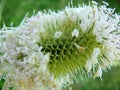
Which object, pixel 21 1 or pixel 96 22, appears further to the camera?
pixel 21 1

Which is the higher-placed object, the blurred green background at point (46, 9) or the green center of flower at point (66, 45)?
the green center of flower at point (66, 45)

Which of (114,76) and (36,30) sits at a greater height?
(36,30)

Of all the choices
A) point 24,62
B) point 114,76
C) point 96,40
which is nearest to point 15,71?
point 24,62

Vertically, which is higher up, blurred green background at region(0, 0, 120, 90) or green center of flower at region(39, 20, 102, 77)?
green center of flower at region(39, 20, 102, 77)

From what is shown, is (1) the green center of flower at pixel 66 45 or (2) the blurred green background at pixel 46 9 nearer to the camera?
(1) the green center of flower at pixel 66 45

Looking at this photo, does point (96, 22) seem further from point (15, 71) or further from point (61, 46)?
point (15, 71)

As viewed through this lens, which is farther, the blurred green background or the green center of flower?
the blurred green background

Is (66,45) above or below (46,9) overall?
above

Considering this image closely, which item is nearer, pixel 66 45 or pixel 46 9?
pixel 66 45
